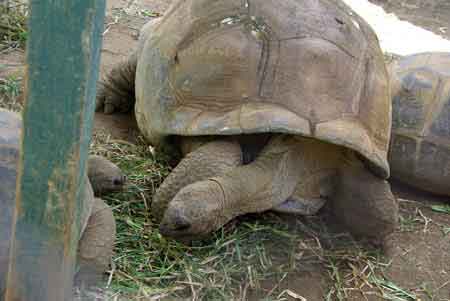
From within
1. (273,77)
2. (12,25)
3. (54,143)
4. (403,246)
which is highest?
(54,143)

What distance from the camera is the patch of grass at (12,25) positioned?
18.4 feet

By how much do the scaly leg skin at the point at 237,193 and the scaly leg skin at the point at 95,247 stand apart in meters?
0.40

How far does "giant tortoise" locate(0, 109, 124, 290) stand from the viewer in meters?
2.62

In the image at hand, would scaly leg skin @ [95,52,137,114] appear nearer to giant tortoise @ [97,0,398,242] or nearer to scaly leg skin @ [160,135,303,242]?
giant tortoise @ [97,0,398,242]

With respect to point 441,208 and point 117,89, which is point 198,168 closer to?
point 117,89

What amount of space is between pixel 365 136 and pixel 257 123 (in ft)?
1.91

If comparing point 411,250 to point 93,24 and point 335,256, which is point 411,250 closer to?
point 335,256

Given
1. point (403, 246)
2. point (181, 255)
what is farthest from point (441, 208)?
point (181, 255)

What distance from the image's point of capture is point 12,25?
Answer: 575cm

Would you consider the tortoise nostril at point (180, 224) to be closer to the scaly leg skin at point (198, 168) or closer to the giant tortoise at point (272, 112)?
the giant tortoise at point (272, 112)

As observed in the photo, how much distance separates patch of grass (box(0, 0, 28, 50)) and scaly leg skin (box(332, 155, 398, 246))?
8.91ft

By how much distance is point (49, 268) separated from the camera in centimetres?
225

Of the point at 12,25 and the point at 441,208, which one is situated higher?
the point at 12,25

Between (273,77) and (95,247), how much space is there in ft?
4.32
